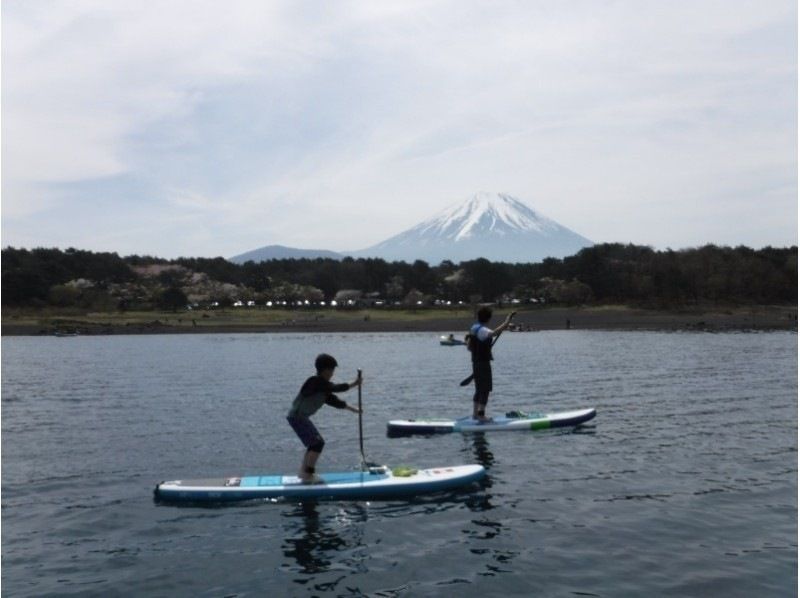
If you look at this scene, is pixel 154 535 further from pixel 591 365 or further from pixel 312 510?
pixel 591 365

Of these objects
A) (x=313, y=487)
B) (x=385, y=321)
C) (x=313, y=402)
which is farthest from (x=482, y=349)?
(x=385, y=321)

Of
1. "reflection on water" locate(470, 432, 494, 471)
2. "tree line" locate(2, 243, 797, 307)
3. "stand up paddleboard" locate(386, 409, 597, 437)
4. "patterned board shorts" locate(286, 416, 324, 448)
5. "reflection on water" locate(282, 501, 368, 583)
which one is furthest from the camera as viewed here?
"tree line" locate(2, 243, 797, 307)

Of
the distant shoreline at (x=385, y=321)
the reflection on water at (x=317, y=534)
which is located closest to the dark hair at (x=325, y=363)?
the reflection on water at (x=317, y=534)

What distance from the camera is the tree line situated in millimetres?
112750

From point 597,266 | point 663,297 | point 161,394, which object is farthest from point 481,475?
point 597,266

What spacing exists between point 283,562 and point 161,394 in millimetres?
23866

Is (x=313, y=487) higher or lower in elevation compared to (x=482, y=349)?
lower

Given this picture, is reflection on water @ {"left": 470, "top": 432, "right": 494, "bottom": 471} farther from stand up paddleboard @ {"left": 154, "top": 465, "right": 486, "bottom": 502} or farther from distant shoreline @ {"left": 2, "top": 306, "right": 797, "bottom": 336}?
distant shoreline @ {"left": 2, "top": 306, "right": 797, "bottom": 336}

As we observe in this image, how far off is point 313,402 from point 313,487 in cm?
171

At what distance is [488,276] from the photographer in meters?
135

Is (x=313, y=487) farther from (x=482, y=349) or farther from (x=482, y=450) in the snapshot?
(x=482, y=349)

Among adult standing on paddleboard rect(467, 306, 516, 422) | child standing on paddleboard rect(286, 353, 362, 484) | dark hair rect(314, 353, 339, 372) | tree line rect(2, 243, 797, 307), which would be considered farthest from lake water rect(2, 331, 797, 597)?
tree line rect(2, 243, 797, 307)

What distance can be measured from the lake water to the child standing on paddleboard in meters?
1.07

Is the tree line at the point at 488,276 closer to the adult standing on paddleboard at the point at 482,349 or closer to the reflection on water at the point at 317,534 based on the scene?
the adult standing on paddleboard at the point at 482,349
